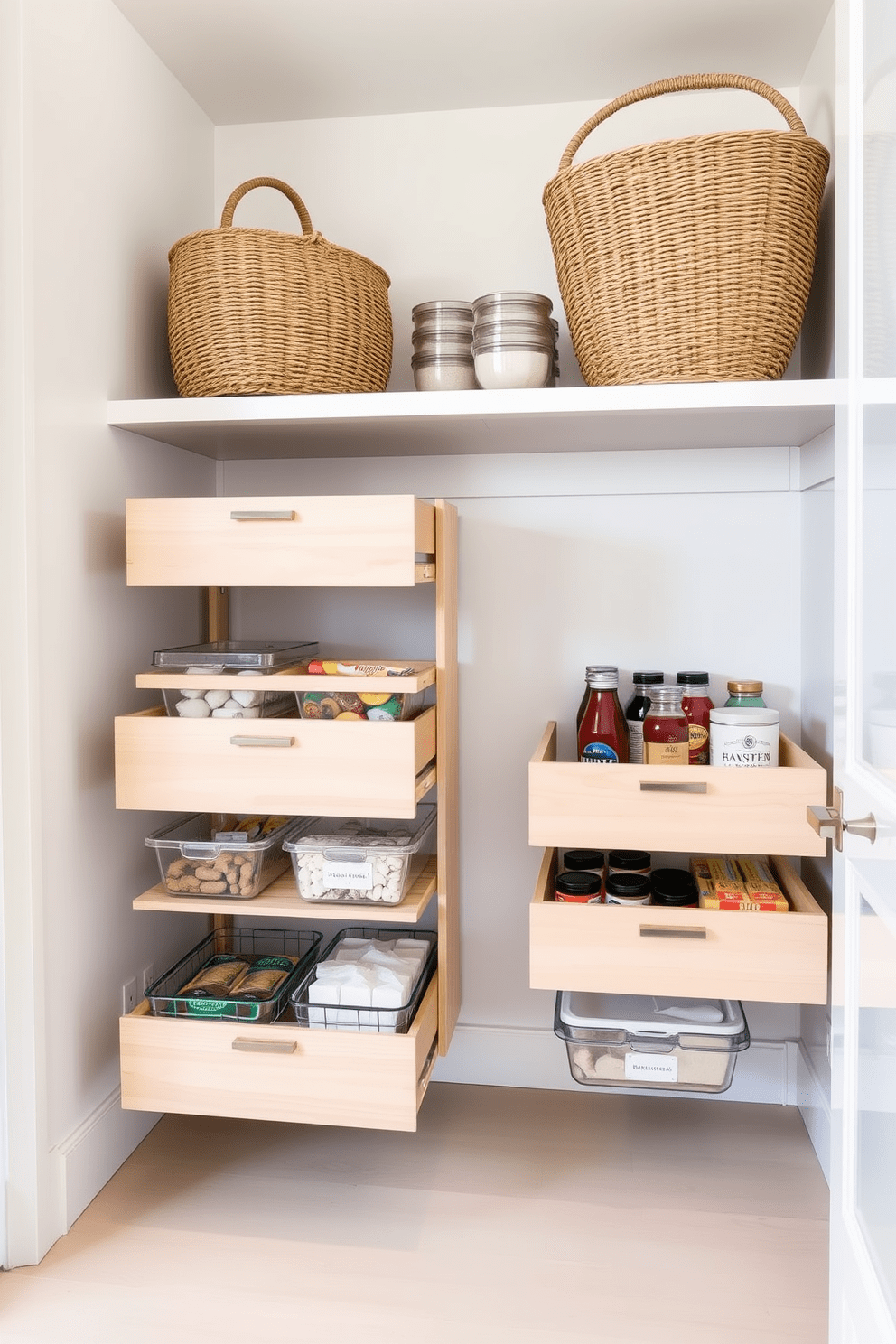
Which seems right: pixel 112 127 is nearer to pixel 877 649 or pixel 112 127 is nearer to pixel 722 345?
pixel 722 345

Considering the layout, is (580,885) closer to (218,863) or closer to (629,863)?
(629,863)

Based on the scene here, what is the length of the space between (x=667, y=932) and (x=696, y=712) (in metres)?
0.36

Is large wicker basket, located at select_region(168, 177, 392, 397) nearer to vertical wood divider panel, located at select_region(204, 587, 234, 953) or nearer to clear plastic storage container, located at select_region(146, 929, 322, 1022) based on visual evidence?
vertical wood divider panel, located at select_region(204, 587, 234, 953)

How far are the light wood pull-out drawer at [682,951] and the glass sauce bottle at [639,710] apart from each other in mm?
289

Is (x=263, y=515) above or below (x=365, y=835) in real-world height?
above

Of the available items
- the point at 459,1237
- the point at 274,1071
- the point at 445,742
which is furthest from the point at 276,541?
the point at 459,1237

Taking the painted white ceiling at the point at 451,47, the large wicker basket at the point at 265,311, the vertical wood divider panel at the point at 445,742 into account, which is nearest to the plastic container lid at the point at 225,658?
the vertical wood divider panel at the point at 445,742

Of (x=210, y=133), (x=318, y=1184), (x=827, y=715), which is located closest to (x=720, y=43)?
(x=210, y=133)

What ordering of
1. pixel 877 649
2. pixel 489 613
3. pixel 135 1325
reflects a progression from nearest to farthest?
1. pixel 877 649
2. pixel 135 1325
3. pixel 489 613

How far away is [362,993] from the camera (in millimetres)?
1522

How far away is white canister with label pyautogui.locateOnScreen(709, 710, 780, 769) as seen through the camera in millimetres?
1464

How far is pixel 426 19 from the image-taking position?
1.58 m

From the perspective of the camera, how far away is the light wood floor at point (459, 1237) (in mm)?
1328

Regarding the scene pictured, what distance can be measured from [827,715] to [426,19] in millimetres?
1264
